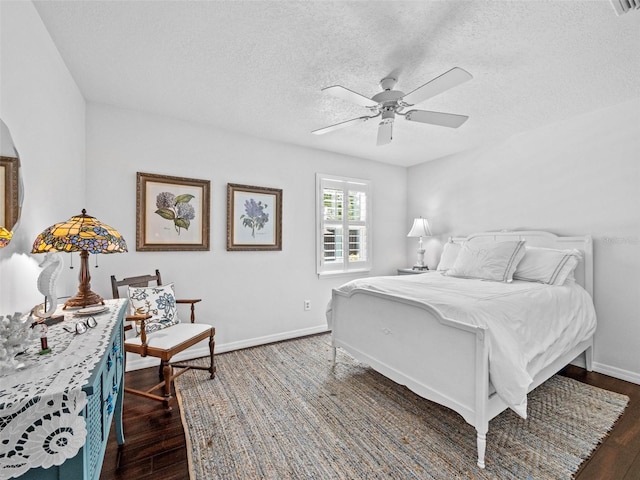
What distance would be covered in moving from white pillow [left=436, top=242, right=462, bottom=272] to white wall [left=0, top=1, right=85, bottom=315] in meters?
3.75

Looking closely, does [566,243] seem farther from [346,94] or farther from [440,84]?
[346,94]

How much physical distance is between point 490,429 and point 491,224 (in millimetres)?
2489

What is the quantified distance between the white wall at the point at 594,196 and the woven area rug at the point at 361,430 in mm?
732

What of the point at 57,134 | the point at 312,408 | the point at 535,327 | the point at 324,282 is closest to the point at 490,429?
the point at 535,327

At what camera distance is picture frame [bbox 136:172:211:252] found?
2902mm

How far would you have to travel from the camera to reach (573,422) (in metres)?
2.07

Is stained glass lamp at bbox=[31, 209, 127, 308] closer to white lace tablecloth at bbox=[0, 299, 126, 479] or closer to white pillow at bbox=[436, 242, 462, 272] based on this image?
white lace tablecloth at bbox=[0, 299, 126, 479]

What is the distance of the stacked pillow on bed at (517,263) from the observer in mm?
2762

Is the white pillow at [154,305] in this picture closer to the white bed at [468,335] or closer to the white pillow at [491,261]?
the white bed at [468,335]

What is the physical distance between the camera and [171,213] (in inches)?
120

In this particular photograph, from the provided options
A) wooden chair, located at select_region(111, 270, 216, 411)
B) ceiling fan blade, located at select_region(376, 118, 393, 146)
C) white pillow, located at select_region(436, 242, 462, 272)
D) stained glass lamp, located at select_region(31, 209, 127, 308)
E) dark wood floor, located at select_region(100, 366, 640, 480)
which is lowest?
dark wood floor, located at select_region(100, 366, 640, 480)

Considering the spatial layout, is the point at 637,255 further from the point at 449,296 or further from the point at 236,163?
the point at 236,163

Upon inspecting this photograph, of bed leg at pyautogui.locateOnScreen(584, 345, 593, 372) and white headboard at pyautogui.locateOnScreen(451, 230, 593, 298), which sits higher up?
white headboard at pyautogui.locateOnScreen(451, 230, 593, 298)

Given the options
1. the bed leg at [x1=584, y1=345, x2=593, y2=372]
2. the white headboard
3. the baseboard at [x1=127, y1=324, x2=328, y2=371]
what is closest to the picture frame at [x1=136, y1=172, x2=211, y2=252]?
the baseboard at [x1=127, y1=324, x2=328, y2=371]
